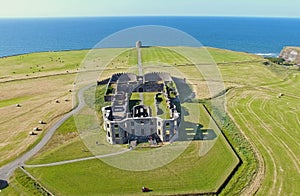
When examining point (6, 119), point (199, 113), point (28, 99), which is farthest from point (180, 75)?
point (6, 119)

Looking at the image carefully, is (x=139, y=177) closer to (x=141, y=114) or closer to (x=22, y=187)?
(x=22, y=187)

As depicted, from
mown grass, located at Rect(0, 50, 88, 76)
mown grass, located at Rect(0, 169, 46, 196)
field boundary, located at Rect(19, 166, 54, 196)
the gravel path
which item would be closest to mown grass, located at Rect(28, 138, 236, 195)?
field boundary, located at Rect(19, 166, 54, 196)

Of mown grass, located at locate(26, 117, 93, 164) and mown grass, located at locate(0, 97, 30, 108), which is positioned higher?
mown grass, located at locate(0, 97, 30, 108)

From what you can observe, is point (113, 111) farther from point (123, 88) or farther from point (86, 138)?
point (123, 88)

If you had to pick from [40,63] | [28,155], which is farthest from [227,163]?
[40,63]

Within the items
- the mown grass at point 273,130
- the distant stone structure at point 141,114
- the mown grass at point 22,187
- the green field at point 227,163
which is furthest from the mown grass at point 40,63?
the mown grass at point 22,187

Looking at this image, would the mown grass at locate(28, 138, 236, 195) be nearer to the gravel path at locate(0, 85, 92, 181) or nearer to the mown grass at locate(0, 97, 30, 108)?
the gravel path at locate(0, 85, 92, 181)

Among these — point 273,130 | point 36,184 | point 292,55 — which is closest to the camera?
point 36,184

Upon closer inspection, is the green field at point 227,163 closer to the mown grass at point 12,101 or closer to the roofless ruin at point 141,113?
the mown grass at point 12,101
